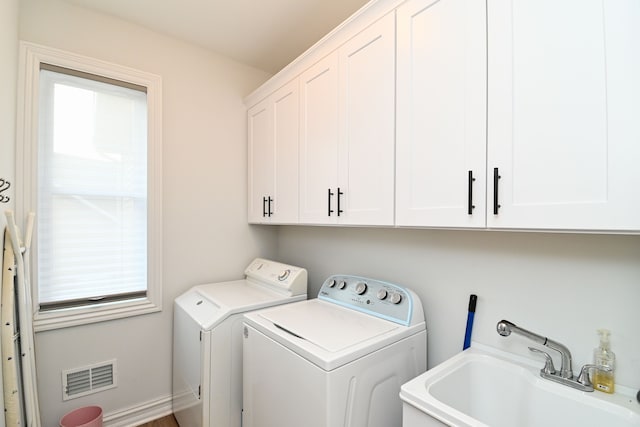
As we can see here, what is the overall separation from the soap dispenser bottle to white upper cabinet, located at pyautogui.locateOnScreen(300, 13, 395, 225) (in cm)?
84

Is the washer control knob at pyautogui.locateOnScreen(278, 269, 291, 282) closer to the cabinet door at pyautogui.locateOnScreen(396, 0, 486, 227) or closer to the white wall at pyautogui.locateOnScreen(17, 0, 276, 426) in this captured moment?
the white wall at pyautogui.locateOnScreen(17, 0, 276, 426)

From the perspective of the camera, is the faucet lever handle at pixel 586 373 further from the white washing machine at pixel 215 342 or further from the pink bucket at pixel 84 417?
the pink bucket at pixel 84 417

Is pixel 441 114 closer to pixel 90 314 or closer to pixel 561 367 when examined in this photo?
pixel 561 367

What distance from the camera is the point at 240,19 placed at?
6.37 feet

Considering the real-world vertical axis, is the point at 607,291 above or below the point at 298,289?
above

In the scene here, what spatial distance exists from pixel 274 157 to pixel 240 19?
0.92 m

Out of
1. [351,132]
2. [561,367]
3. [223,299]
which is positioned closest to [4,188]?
[223,299]

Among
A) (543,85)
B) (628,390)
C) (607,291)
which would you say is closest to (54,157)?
(543,85)

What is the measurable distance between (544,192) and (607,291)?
48cm

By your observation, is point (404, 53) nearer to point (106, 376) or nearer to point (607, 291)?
point (607, 291)

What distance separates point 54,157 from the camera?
179 cm

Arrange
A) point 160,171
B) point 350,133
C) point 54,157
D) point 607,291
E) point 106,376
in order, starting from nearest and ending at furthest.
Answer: point 607,291, point 350,133, point 54,157, point 106,376, point 160,171

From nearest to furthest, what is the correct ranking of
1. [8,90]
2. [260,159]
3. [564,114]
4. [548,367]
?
[564,114], [548,367], [8,90], [260,159]

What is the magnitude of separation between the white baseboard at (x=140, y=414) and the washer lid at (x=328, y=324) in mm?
1297
